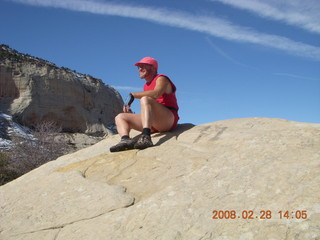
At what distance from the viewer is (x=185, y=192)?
2.34 m

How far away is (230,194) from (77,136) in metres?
22.1

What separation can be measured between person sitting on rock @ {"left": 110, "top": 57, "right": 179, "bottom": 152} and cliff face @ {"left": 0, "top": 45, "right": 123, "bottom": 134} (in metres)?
19.7

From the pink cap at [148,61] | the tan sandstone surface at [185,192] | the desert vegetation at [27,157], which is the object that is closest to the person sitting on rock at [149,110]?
the pink cap at [148,61]

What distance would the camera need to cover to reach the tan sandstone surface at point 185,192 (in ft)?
6.36

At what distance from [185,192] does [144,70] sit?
6.52 feet

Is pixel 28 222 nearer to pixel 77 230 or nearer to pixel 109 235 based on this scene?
pixel 77 230

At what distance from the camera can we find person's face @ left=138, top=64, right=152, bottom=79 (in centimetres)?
397

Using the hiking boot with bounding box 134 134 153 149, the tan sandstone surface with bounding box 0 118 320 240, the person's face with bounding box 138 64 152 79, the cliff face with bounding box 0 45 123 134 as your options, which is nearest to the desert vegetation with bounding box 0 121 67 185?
the cliff face with bounding box 0 45 123 134

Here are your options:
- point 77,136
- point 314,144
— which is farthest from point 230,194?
point 77,136

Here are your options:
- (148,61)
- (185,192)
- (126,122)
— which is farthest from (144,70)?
(185,192)

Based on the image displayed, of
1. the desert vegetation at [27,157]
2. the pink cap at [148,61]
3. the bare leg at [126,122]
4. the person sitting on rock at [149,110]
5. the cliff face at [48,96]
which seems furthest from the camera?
the cliff face at [48,96]

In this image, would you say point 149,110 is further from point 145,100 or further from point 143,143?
point 143,143

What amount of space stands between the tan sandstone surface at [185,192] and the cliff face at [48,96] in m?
20.4

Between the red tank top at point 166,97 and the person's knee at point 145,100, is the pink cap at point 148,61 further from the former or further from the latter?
the person's knee at point 145,100
